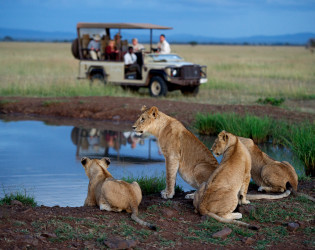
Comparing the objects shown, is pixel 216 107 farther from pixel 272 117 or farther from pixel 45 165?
pixel 45 165

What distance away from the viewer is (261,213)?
582cm

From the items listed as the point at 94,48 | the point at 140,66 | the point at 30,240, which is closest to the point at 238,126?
the point at 30,240

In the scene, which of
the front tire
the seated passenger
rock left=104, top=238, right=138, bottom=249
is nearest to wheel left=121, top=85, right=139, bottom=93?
the front tire

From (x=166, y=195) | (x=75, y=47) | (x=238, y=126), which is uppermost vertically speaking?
(x=75, y=47)

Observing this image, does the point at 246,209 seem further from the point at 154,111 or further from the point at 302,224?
the point at 154,111

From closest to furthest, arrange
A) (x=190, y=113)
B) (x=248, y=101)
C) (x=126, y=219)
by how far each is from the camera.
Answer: (x=126, y=219), (x=190, y=113), (x=248, y=101)

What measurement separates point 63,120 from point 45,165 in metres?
5.31

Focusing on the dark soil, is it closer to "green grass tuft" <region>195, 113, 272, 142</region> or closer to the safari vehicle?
"green grass tuft" <region>195, 113, 272, 142</region>

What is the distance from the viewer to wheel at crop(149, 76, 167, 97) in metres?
17.8

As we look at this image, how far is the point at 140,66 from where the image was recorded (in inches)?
725

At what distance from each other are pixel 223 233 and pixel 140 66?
1370 centimetres

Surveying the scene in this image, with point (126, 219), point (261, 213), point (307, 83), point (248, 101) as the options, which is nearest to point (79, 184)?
point (126, 219)

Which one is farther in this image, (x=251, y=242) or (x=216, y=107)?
(x=216, y=107)

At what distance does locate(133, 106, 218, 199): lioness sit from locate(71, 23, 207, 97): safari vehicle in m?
10.8
